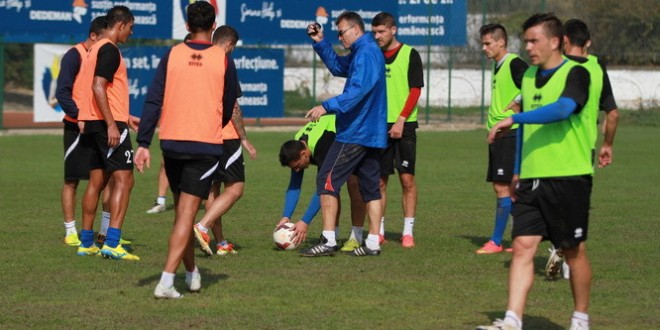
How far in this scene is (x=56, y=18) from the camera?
26.0m

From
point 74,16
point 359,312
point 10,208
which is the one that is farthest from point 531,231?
point 74,16

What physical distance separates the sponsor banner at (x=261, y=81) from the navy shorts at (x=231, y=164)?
17896 mm

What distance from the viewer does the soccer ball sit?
393 inches

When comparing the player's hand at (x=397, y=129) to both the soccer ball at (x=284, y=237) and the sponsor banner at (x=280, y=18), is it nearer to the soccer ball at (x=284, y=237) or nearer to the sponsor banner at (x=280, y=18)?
the soccer ball at (x=284, y=237)

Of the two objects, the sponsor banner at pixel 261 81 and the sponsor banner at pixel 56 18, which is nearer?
the sponsor banner at pixel 56 18

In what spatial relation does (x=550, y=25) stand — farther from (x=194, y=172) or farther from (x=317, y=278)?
(x=317, y=278)

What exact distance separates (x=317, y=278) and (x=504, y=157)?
8.06 feet

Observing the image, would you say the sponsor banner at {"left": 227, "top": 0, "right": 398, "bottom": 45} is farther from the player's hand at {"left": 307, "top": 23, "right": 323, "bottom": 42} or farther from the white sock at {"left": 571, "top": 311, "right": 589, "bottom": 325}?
the white sock at {"left": 571, "top": 311, "right": 589, "bottom": 325}

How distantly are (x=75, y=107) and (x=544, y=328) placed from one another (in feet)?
16.3

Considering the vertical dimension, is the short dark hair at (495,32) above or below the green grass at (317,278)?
above

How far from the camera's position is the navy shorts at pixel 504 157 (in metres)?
10.2

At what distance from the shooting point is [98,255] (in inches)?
384

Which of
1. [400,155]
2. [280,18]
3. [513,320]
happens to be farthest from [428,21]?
[513,320]

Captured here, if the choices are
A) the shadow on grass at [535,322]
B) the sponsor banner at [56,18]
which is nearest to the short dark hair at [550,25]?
the shadow on grass at [535,322]
